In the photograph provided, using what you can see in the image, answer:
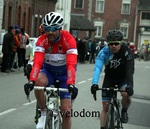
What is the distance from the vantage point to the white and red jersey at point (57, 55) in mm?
7363

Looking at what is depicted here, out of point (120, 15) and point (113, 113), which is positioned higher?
point (120, 15)

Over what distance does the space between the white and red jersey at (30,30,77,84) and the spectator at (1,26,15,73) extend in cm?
1503

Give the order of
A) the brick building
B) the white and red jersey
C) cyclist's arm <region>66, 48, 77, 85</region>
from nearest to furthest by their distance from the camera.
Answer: cyclist's arm <region>66, 48, 77, 85</region>
the white and red jersey
the brick building

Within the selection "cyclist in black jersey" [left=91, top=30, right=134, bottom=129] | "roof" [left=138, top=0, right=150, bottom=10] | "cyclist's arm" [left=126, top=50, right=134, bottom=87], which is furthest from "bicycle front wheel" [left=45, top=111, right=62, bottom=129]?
"roof" [left=138, top=0, right=150, bottom=10]

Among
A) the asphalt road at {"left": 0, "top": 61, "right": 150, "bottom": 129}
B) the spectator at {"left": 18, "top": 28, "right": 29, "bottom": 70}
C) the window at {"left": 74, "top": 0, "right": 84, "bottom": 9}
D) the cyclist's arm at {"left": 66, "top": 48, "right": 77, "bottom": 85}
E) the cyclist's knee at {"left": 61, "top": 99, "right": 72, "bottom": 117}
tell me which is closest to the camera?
the cyclist's arm at {"left": 66, "top": 48, "right": 77, "bottom": 85}

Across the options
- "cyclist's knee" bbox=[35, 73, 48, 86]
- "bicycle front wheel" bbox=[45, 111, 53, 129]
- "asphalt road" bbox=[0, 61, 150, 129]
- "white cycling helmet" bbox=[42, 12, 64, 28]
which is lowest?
"asphalt road" bbox=[0, 61, 150, 129]

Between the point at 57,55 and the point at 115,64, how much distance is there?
44.3 inches

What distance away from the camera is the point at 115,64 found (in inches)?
331

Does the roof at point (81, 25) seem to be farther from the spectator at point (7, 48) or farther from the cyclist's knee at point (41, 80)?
the cyclist's knee at point (41, 80)

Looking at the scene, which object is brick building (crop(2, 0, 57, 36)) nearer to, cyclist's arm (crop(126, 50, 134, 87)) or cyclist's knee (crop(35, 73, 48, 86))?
cyclist's arm (crop(126, 50, 134, 87))

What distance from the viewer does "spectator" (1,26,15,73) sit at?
74.4ft

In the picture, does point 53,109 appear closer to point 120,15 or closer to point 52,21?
point 52,21

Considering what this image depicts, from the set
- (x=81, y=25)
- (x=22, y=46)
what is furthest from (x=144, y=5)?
(x=22, y=46)

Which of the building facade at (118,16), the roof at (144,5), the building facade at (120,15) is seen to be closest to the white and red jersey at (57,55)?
the building facade at (118,16)
